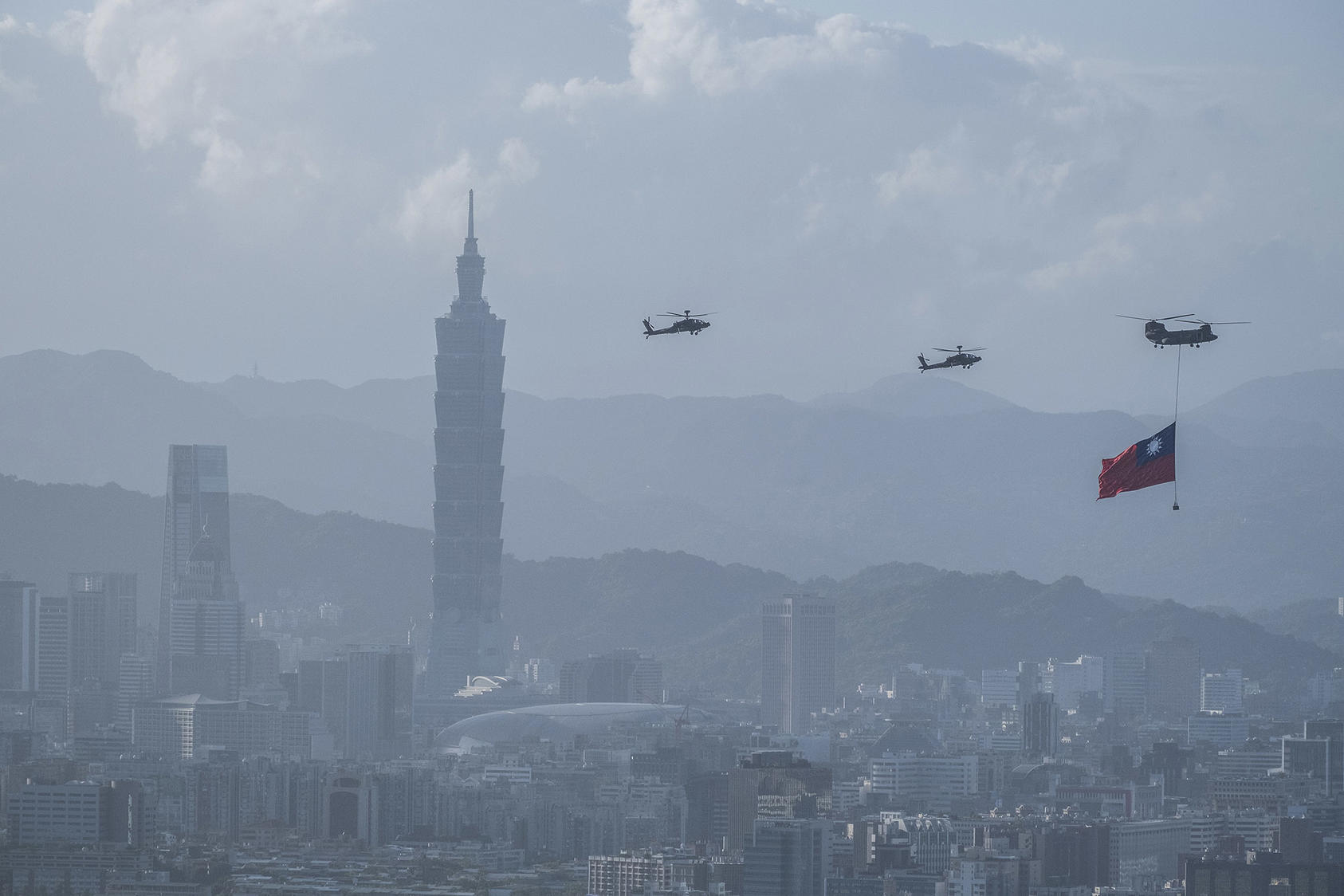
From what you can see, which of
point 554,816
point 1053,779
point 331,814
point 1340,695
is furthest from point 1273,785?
Result: point 1340,695

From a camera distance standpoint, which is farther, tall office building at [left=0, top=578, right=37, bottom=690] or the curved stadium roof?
tall office building at [left=0, top=578, right=37, bottom=690]

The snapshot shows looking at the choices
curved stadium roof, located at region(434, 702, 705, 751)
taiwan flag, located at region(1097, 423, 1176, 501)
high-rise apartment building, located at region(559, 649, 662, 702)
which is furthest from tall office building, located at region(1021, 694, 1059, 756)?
taiwan flag, located at region(1097, 423, 1176, 501)

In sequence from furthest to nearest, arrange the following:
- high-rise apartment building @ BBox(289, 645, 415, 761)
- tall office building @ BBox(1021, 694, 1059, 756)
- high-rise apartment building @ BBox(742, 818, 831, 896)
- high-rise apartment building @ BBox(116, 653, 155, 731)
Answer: high-rise apartment building @ BBox(116, 653, 155, 731)
high-rise apartment building @ BBox(289, 645, 415, 761)
tall office building @ BBox(1021, 694, 1059, 756)
high-rise apartment building @ BBox(742, 818, 831, 896)

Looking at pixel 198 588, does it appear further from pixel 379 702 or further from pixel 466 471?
pixel 379 702

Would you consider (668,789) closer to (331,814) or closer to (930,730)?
(331,814)

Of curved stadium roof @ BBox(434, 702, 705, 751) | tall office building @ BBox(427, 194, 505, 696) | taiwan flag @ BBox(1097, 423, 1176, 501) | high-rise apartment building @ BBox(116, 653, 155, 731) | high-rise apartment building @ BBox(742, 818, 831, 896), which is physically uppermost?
tall office building @ BBox(427, 194, 505, 696)

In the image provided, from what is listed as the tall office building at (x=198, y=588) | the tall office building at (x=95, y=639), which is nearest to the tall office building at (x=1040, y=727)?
the tall office building at (x=198, y=588)

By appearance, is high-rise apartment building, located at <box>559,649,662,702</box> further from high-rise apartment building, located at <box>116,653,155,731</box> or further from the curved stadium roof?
high-rise apartment building, located at <box>116,653,155,731</box>
